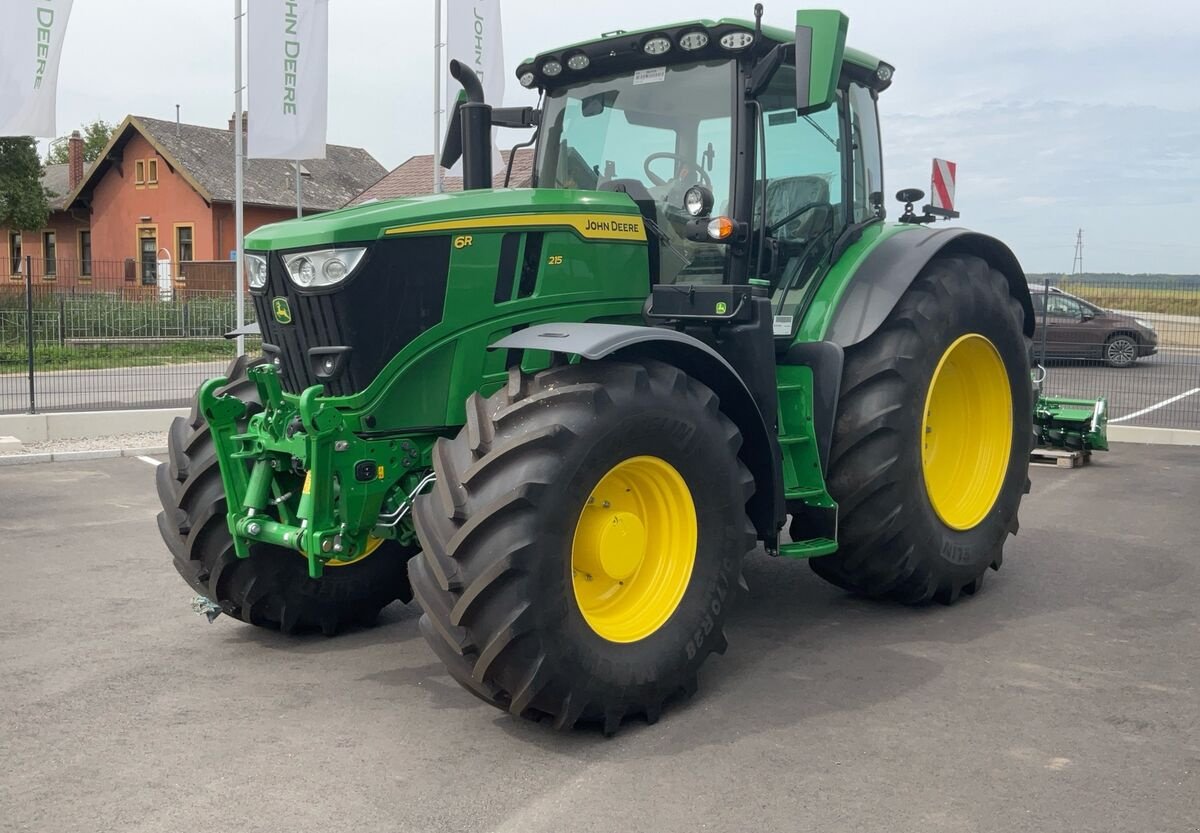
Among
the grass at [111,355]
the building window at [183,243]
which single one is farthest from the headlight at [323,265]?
the building window at [183,243]

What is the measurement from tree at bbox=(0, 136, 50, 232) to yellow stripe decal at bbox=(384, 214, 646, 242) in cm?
3044

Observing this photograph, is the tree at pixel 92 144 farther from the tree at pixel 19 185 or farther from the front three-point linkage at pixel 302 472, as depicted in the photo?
the front three-point linkage at pixel 302 472

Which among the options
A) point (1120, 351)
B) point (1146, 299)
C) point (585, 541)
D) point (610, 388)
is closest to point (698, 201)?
point (610, 388)

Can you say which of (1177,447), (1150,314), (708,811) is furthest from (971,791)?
(1150,314)

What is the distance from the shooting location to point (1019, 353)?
21.0ft

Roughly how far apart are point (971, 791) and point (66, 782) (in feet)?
9.43

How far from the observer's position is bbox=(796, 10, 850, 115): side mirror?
15.3 feet

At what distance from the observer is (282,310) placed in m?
4.66

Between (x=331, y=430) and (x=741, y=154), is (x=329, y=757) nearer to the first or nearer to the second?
(x=331, y=430)

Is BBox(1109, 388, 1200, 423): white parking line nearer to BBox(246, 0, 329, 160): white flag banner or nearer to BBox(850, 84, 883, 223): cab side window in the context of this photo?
BBox(850, 84, 883, 223): cab side window

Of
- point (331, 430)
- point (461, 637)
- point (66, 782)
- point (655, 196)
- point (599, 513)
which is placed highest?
point (655, 196)

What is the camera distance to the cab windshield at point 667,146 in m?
5.28

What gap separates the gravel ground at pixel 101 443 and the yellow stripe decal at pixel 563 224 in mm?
8317

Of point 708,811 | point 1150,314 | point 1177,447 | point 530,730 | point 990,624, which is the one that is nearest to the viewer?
point 708,811
